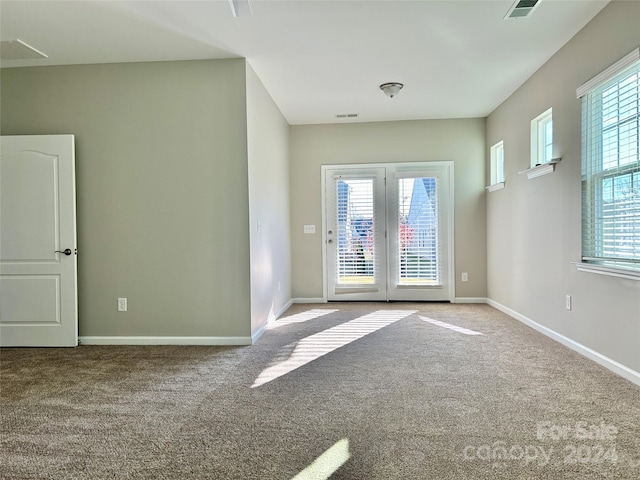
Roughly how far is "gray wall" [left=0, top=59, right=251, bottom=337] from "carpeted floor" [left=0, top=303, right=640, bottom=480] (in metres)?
0.42

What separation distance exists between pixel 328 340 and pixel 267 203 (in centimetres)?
165

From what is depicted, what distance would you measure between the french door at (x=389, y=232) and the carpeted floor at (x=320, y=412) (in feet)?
7.01

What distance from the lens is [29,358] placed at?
338cm

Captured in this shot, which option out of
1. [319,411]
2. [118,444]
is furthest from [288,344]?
[118,444]

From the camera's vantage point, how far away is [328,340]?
149 inches

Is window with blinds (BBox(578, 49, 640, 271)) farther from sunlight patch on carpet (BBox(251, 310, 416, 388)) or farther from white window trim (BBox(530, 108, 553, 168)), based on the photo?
sunlight patch on carpet (BBox(251, 310, 416, 388))

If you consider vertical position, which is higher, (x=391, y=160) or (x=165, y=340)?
(x=391, y=160)

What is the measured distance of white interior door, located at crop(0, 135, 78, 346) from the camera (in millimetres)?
3650

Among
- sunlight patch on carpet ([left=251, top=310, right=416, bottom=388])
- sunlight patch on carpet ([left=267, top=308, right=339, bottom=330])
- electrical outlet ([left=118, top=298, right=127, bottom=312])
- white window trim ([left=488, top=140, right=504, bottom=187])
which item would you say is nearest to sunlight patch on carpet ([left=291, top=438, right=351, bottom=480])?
sunlight patch on carpet ([left=251, top=310, right=416, bottom=388])

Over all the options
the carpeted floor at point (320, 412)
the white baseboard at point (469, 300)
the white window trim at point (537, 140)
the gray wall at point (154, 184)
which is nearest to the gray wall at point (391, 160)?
the white baseboard at point (469, 300)

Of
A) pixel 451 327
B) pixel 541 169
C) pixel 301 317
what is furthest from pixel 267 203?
pixel 541 169

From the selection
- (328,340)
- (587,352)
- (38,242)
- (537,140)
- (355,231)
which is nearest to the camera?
A: (587,352)

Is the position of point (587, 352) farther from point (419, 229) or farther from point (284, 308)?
point (284, 308)

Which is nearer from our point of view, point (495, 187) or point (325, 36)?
point (325, 36)
